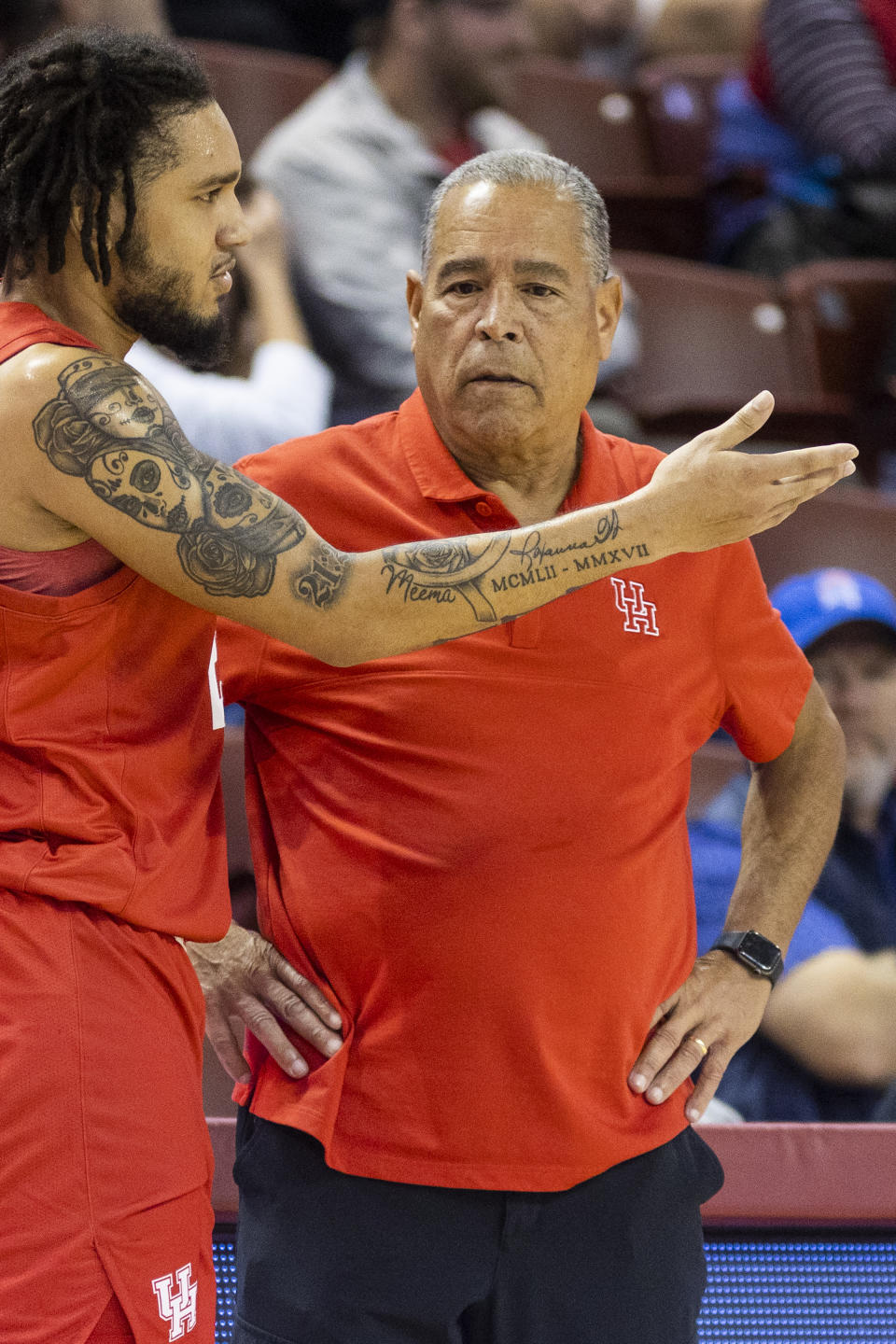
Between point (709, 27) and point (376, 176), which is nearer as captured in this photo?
point (376, 176)

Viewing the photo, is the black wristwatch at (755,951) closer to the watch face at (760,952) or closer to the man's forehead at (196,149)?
the watch face at (760,952)

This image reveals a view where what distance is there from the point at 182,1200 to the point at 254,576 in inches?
21.1

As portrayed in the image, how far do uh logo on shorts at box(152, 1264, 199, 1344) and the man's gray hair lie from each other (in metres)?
1.09

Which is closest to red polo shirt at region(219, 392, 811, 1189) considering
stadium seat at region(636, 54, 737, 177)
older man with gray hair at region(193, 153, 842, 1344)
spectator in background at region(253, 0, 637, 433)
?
older man with gray hair at region(193, 153, 842, 1344)

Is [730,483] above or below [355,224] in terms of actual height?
above

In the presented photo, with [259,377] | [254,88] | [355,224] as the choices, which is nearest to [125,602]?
[259,377]

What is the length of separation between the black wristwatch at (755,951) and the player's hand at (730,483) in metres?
0.56

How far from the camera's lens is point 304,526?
139 centimetres

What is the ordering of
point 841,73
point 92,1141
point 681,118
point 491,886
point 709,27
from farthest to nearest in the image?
1. point 709,27
2. point 681,118
3. point 841,73
4. point 491,886
5. point 92,1141

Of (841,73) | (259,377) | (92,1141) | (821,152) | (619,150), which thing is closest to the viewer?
(92,1141)

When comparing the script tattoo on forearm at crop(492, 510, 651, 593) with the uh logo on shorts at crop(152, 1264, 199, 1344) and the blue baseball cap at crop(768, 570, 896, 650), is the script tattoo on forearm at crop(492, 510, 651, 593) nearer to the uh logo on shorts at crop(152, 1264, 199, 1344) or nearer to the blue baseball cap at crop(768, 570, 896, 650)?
the uh logo on shorts at crop(152, 1264, 199, 1344)

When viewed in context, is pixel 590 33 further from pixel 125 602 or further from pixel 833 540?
pixel 125 602

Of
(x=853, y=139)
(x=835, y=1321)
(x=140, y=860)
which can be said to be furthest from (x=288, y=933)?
(x=853, y=139)

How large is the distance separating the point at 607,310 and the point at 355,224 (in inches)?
94.4
